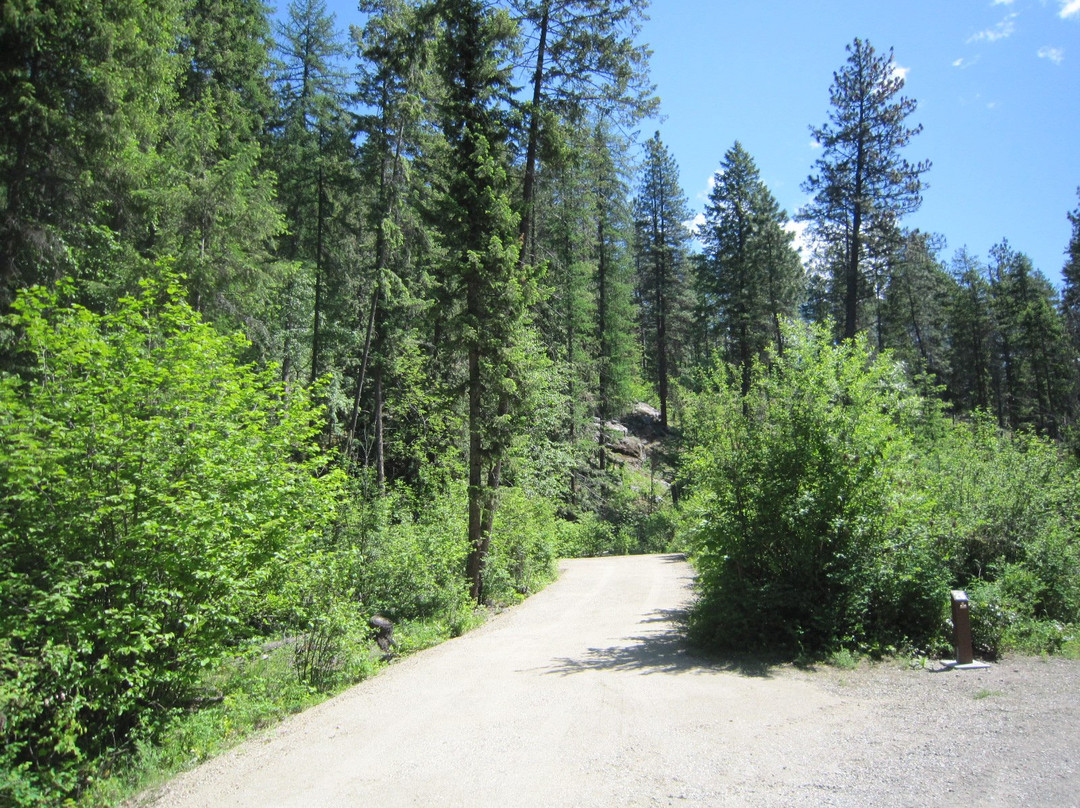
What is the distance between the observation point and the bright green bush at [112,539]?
5602 millimetres

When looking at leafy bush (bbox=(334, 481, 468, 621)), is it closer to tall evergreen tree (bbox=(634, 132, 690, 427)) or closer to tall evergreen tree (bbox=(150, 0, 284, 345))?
tall evergreen tree (bbox=(150, 0, 284, 345))

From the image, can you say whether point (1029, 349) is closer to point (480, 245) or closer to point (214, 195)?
point (480, 245)

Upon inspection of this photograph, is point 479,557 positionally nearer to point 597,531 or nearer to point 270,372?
point 270,372

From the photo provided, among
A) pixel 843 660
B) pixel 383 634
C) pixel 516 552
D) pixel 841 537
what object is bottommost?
pixel 383 634

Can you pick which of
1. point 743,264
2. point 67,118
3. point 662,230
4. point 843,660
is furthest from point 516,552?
point 662,230

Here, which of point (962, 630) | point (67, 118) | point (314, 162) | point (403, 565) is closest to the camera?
point (962, 630)

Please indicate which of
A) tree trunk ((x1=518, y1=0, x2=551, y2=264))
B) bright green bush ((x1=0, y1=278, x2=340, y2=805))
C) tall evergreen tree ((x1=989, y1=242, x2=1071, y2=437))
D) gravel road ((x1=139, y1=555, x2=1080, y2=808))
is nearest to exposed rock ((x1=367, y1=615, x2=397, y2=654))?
gravel road ((x1=139, y1=555, x2=1080, y2=808))

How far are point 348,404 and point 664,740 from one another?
22266 mm

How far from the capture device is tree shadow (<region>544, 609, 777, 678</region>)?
27.0ft

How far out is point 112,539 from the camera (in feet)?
20.8

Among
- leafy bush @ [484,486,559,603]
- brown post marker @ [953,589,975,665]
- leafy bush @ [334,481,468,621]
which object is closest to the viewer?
brown post marker @ [953,589,975,665]

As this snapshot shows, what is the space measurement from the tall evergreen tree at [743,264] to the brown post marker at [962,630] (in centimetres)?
2372

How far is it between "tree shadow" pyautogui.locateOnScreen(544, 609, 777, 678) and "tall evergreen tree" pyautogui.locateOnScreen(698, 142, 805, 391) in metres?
23.6

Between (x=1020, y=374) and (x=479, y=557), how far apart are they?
150 feet
